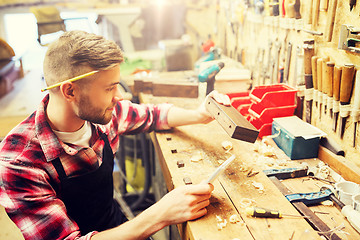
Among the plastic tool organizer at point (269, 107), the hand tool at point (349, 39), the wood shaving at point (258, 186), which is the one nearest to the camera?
the wood shaving at point (258, 186)

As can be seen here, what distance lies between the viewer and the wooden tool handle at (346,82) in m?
1.60

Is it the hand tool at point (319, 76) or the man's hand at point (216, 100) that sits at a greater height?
the hand tool at point (319, 76)

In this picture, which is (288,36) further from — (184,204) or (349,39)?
(184,204)

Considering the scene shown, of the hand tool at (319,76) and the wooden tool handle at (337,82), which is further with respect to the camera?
the hand tool at (319,76)

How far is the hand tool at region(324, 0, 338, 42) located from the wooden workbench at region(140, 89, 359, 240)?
74cm

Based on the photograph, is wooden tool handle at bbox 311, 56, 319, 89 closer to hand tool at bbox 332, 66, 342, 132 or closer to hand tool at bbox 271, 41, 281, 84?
hand tool at bbox 332, 66, 342, 132

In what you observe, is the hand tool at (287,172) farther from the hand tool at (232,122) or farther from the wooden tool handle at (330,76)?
the wooden tool handle at (330,76)

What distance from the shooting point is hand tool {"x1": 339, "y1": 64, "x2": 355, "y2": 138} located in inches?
63.2

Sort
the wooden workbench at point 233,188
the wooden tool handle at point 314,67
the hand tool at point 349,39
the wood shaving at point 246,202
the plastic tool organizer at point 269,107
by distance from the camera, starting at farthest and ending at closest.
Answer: the plastic tool organizer at point 269,107, the wooden tool handle at point 314,67, the hand tool at point 349,39, the wood shaving at point 246,202, the wooden workbench at point 233,188

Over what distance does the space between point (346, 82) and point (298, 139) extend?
40cm

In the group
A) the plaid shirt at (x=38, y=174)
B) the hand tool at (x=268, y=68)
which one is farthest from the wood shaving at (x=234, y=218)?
the hand tool at (x=268, y=68)

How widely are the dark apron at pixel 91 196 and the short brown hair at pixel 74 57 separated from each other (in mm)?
398

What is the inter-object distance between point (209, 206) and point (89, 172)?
2.05 feet

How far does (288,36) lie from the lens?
7.40 ft
